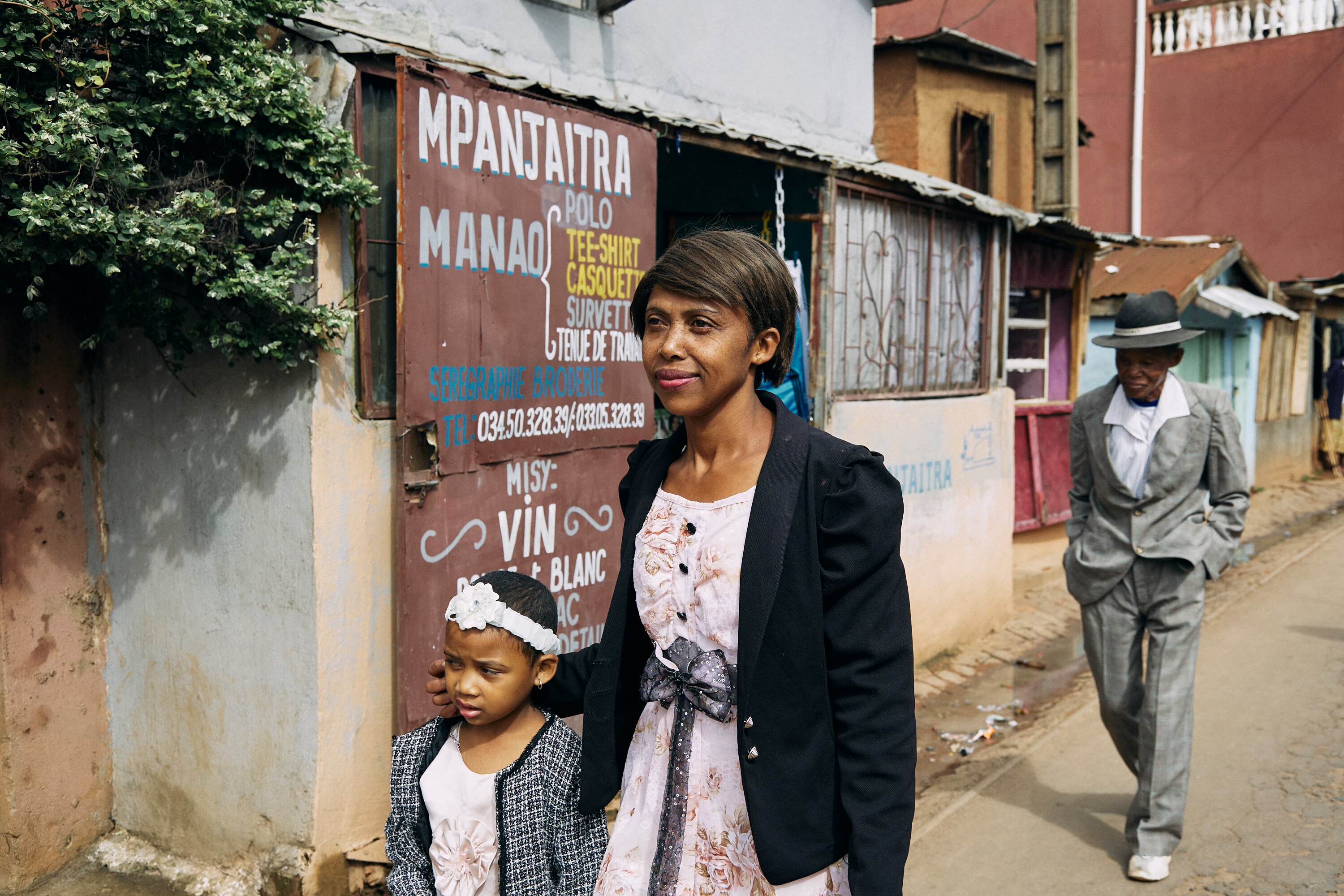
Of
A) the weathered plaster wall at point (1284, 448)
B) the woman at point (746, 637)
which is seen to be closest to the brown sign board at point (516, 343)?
the woman at point (746, 637)

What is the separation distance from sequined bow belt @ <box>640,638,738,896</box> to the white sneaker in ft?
8.83

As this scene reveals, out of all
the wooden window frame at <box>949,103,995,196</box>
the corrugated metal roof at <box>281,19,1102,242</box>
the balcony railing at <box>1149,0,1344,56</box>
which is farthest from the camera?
the balcony railing at <box>1149,0,1344,56</box>

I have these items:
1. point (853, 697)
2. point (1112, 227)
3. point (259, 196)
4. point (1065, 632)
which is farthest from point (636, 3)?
point (1112, 227)

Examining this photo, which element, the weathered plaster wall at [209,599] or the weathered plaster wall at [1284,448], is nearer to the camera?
the weathered plaster wall at [209,599]

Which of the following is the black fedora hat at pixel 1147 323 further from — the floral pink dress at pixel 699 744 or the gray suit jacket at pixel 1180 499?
the floral pink dress at pixel 699 744

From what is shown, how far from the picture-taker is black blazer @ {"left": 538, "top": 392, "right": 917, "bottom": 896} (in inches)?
69.5

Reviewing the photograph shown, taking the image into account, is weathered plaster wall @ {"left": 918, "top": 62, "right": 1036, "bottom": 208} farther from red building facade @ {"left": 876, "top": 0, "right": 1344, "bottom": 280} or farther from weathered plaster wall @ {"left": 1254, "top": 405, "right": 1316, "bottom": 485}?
weathered plaster wall @ {"left": 1254, "top": 405, "right": 1316, "bottom": 485}

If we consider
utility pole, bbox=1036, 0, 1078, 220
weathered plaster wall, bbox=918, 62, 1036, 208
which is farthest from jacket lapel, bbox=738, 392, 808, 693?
weathered plaster wall, bbox=918, 62, 1036, 208

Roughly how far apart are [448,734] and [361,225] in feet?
6.21

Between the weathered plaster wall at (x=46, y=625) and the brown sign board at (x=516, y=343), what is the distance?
1.25 meters

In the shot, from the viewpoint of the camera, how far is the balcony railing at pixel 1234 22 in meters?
16.5

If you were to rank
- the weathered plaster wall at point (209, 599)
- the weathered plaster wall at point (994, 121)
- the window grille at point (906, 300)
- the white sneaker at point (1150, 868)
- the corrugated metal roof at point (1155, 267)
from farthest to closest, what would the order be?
the weathered plaster wall at point (994, 121) < the corrugated metal roof at point (1155, 267) < the window grille at point (906, 300) < the white sneaker at point (1150, 868) < the weathered plaster wall at point (209, 599)

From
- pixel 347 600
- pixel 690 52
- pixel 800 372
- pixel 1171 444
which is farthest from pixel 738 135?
pixel 347 600

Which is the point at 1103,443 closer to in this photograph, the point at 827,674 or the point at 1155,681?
the point at 1155,681
